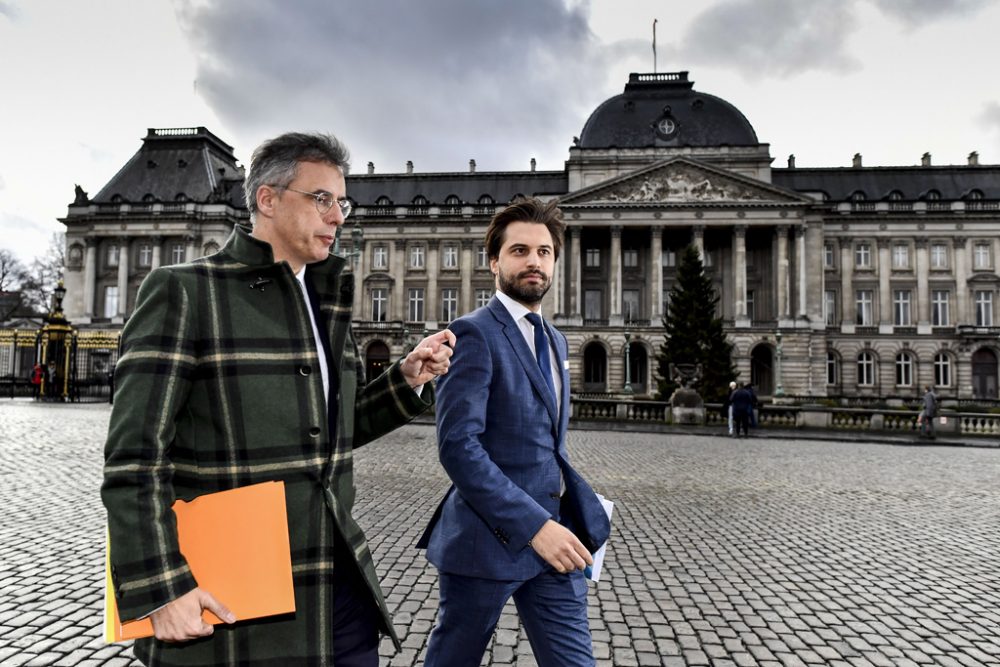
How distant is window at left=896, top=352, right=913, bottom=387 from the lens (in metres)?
47.6

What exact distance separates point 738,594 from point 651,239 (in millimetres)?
45393

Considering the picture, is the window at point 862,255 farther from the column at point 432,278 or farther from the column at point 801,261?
the column at point 432,278

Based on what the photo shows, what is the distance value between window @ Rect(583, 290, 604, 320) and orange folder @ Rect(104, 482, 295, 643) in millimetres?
49201

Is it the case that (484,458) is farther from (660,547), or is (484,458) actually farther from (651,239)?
(651,239)

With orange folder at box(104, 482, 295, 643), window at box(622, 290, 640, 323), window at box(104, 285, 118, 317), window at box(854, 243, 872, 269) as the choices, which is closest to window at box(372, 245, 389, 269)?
window at box(622, 290, 640, 323)

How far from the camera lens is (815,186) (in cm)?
5212

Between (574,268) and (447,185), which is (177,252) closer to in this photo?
(447,185)

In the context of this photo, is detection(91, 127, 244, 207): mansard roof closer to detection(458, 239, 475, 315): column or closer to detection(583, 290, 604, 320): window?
detection(458, 239, 475, 315): column

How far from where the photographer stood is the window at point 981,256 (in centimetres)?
4881

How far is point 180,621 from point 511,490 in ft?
3.27

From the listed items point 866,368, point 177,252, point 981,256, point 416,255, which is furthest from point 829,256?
point 177,252

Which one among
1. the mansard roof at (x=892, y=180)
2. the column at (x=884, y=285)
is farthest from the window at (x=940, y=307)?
the mansard roof at (x=892, y=180)

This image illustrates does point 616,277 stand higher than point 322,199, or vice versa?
point 616,277

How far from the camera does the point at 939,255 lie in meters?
49.3
